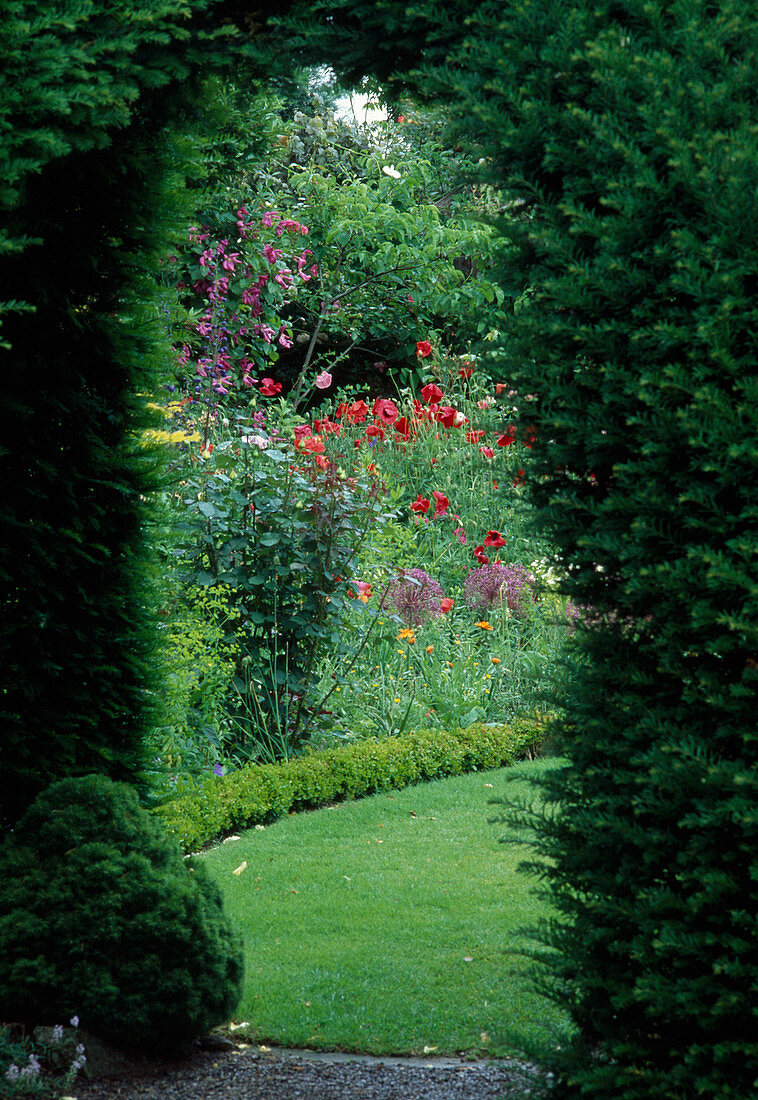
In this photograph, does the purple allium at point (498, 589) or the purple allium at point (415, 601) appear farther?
the purple allium at point (498, 589)

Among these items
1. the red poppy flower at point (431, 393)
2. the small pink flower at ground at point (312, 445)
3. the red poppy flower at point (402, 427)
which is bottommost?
the small pink flower at ground at point (312, 445)

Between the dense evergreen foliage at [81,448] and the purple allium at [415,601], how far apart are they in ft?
13.4

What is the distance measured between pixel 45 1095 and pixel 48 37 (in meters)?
2.82

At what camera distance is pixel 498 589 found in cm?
820

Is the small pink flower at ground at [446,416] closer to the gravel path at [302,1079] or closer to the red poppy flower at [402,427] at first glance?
the red poppy flower at [402,427]

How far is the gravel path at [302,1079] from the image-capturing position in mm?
2912

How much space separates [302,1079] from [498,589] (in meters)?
5.47

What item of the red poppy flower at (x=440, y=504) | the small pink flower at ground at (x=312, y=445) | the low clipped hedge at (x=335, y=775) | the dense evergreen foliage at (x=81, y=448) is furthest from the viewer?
the red poppy flower at (x=440, y=504)

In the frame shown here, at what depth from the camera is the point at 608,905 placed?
2.17 metres

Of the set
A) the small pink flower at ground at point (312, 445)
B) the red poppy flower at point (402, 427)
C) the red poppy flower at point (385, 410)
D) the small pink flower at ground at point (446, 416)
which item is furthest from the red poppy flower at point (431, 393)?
the small pink flower at ground at point (312, 445)

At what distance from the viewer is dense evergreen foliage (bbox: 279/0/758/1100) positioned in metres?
2.00

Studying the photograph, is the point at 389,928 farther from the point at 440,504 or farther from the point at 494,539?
the point at 440,504

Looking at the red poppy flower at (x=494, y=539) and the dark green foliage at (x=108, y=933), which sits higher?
the red poppy flower at (x=494, y=539)

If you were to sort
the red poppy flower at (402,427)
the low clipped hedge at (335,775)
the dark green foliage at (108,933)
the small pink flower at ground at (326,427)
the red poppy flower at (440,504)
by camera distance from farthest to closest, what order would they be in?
the red poppy flower at (402,427) < the small pink flower at ground at (326,427) < the red poppy flower at (440,504) < the low clipped hedge at (335,775) < the dark green foliage at (108,933)
